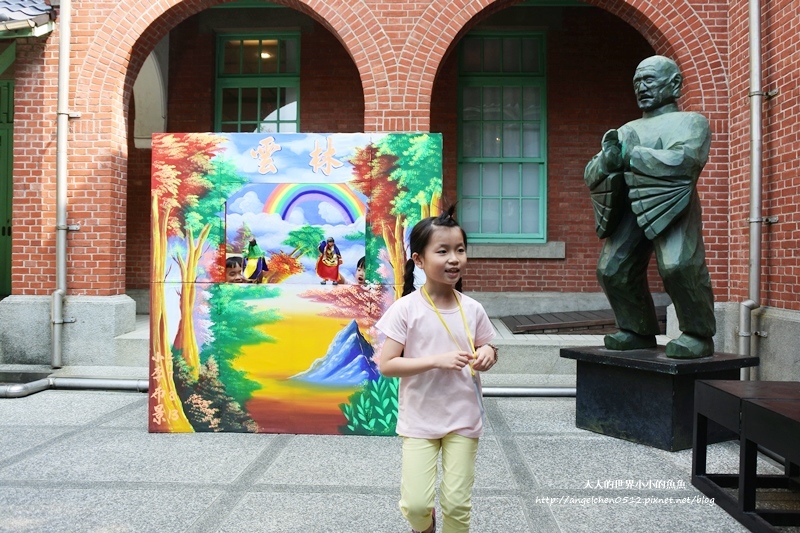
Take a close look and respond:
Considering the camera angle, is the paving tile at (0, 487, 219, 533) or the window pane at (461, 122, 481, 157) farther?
the window pane at (461, 122, 481, 157)

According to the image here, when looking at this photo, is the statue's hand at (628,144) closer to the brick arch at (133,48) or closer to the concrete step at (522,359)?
the concrete step at (522,359)

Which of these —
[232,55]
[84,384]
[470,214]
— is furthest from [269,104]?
[84,384]

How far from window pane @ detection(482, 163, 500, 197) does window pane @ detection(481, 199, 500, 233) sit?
0.45ft

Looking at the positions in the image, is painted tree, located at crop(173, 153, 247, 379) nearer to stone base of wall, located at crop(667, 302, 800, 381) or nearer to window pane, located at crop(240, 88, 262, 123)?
stone base of wall, located at crop(667, 302, 800, 381)

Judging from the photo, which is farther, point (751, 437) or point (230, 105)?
point (230, 105)

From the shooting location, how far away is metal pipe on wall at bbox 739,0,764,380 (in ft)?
21.4

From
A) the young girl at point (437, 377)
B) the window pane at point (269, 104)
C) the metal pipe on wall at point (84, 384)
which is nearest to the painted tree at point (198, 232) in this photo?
the metal pipe on wall at point (84, 384)

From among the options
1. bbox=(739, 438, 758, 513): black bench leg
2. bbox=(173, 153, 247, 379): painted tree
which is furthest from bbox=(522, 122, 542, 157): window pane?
bbox=(739, 438, 758, 513): black bench leg

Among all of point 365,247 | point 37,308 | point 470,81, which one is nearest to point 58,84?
point 37,308

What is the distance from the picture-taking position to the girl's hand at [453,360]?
2.30 meters

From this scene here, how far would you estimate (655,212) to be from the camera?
15.1ft

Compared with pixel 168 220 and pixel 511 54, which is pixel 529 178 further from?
pixel 168 220

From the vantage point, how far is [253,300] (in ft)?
15.9

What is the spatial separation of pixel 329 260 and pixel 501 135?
5761mm
